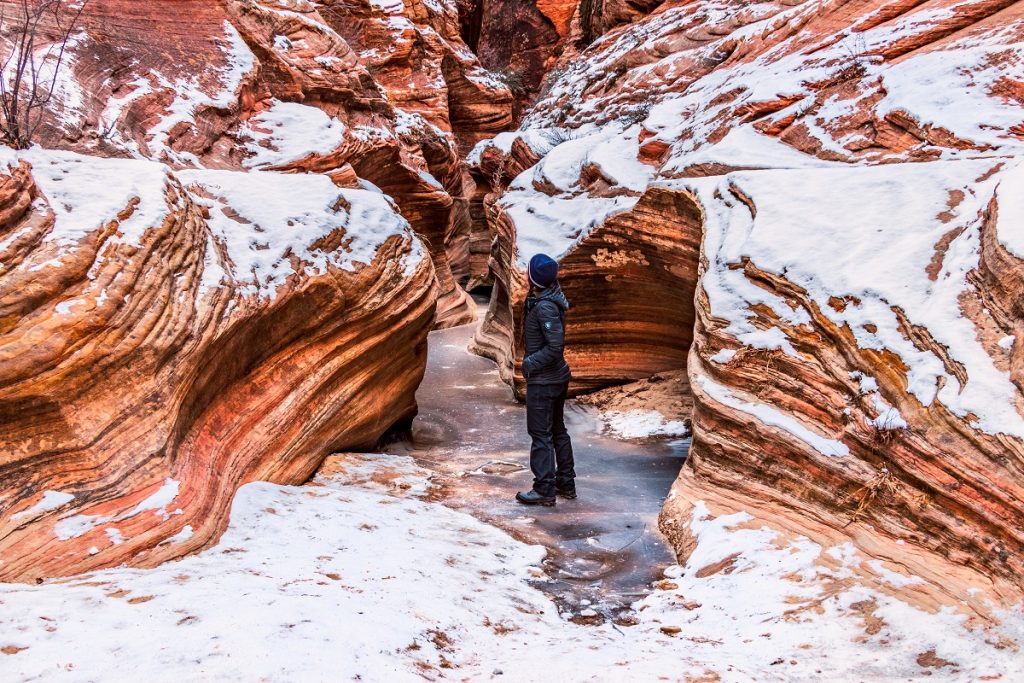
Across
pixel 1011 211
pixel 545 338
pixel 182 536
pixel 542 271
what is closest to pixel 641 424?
pixel 545 338

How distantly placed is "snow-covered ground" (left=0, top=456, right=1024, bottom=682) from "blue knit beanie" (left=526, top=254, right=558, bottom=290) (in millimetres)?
1858

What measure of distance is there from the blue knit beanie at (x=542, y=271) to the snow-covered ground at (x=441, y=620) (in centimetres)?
186

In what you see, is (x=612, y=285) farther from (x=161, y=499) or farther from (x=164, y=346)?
(x=161, y=499)

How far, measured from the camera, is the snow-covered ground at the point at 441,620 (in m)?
2.47

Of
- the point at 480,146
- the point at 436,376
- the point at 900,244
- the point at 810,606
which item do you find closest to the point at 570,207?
the point at 436,376

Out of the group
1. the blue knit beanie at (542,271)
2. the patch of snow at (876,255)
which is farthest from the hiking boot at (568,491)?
the patch of snow at (876,255)

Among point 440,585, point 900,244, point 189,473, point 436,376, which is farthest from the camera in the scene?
point 436,376

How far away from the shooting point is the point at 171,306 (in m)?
4.13

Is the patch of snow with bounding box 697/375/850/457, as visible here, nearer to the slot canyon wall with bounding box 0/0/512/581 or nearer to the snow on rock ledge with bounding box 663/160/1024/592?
the snow on rock ledge with bounding box 663/160/1024/592

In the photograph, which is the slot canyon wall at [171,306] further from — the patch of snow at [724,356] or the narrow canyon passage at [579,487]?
the patch of snow at [724,356]

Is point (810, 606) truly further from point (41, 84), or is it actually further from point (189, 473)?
point (41, 84)

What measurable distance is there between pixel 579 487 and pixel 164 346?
317 cm

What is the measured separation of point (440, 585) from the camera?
3496mm

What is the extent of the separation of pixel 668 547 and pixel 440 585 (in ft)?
5.32
